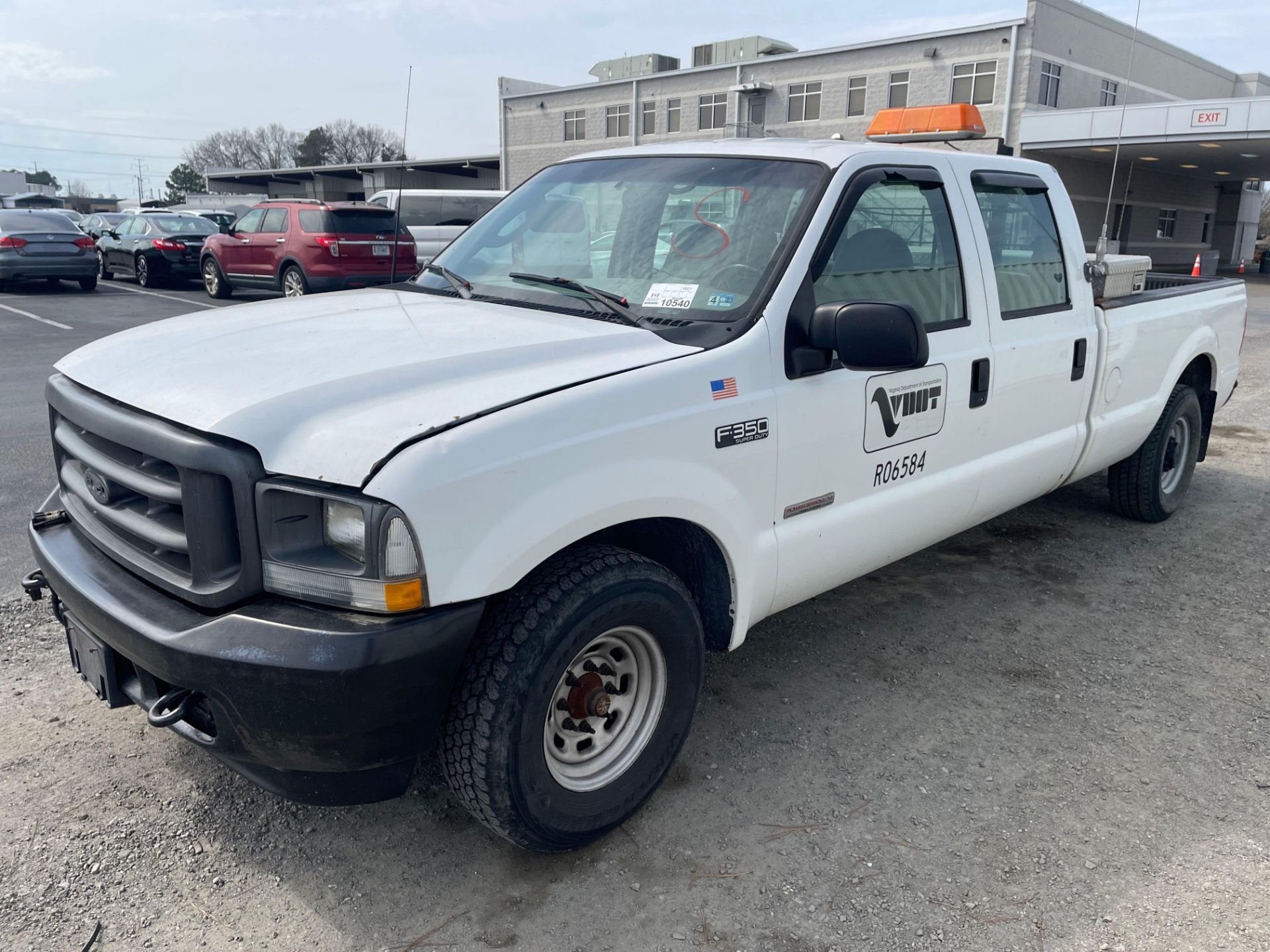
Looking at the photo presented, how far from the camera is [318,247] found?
15.6 m

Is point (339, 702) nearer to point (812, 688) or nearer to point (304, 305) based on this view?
point (304, 305)

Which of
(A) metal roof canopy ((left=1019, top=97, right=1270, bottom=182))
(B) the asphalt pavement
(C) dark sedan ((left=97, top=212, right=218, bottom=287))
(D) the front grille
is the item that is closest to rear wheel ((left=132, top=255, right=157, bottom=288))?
(C) dark sedan ((left=97, top=212, right=218, bottom=287))

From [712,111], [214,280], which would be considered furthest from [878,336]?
[712,111]

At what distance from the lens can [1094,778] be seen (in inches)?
125

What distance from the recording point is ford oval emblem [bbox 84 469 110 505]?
2.68 metres

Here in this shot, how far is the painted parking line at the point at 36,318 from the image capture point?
1385cm

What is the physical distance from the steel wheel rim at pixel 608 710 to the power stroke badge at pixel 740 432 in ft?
1.88

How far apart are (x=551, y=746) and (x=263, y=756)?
745mm

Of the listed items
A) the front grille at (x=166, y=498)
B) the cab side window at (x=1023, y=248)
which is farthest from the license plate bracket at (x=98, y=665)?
the cab side window at (x=1023, y=248)

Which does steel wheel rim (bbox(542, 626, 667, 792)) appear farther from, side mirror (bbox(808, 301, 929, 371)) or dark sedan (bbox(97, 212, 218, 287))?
dark sedan (bbox(97, 212, 218, 287))

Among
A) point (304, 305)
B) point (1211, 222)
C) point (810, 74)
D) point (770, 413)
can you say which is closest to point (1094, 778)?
point (770, 413)

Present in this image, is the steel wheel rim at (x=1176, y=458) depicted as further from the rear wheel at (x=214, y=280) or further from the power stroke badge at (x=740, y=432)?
the rear wheel at (x=214, y=280)

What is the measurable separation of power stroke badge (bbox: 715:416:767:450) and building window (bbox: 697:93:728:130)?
157 feet

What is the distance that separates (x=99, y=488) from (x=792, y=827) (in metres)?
2.15
